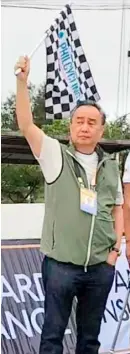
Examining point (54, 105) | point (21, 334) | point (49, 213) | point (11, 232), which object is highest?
point (54, 105)

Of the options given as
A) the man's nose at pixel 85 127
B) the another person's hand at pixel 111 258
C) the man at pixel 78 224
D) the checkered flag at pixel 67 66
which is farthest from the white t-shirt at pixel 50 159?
the checkered flag at pixel 67 66

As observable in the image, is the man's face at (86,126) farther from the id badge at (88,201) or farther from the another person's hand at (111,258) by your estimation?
the another person's hand at (111,258)

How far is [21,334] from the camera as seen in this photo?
9.31 feet

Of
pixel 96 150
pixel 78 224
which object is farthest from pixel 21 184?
pixel 78 224

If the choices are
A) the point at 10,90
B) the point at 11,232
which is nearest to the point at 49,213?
the point at 11,232

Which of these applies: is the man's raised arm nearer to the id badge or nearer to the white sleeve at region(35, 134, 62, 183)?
the white sleeve at region(35, 134, 62, 183)

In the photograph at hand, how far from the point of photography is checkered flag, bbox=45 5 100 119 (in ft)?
10.3

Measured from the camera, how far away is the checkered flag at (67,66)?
314 cm

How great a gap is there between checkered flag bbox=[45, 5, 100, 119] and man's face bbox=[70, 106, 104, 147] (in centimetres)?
89

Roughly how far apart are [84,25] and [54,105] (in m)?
0.79

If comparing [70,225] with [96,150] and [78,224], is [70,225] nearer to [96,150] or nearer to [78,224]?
[78,224]

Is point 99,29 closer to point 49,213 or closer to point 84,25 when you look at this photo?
point 84,25

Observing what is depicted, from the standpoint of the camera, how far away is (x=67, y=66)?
10.7ft

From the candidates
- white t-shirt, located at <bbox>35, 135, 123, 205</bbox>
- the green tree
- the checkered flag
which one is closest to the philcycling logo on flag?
the checkered flag
